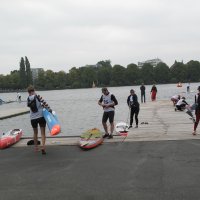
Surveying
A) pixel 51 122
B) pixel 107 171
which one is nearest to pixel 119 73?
pixel 51 122

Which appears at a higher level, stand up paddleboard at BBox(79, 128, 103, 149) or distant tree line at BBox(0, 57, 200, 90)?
distant tree line at BBox(0, 57, 200, 90)

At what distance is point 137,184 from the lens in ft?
22.7

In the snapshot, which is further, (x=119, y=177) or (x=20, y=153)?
(x=20, y=153)

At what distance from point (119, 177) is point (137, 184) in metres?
0.60

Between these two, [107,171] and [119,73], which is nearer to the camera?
[107,171]

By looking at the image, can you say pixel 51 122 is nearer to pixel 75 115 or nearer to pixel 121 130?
pixel 121 130

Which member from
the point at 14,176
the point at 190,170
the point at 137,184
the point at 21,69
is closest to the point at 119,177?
the point at 137,184

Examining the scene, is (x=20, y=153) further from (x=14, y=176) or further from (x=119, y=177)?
(x=119, y=177)

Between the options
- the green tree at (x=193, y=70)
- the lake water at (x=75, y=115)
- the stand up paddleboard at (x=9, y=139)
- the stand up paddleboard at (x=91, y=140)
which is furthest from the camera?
the green tree at (x=193, y=70)

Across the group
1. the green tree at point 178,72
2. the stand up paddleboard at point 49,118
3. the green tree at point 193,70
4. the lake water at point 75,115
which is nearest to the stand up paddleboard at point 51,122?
the stand up paddleboard at point 49,118

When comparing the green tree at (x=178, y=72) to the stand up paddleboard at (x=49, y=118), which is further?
the green tree at (x=178, y=72)

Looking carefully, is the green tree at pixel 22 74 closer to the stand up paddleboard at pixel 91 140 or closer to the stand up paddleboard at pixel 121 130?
the stand up paddleboard at pixel 121 130

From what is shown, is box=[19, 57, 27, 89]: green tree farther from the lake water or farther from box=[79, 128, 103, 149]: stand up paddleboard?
box=[79, 128, 103, 149]: stand up paddleboard

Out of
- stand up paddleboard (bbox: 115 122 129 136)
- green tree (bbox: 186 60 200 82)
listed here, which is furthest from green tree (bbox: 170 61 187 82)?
stand up paddleboard (bbox: 115 122 129 136)
